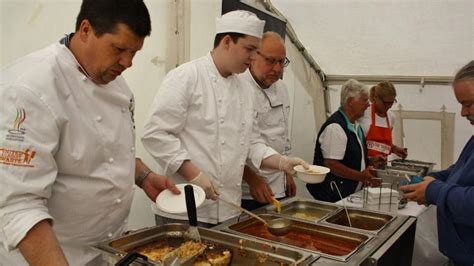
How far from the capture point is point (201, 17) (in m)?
2.42

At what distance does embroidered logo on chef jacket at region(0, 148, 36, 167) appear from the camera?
2.71 feet

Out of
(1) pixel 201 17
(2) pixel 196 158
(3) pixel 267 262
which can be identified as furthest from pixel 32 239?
(1) pixel 201 17

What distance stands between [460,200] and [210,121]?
3.29 feet

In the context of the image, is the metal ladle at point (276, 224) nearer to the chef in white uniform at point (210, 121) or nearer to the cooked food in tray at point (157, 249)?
the chef in white uniform at point (210, 121)

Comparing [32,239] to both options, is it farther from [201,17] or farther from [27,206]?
[201,17]

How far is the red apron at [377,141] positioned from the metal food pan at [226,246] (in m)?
2.38

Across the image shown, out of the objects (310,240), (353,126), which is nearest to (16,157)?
(310,240)

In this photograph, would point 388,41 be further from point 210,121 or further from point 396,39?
point 210,121

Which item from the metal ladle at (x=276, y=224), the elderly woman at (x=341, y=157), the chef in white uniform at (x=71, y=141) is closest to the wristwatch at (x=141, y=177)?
the chef in white uniform at (x=71, y=141)

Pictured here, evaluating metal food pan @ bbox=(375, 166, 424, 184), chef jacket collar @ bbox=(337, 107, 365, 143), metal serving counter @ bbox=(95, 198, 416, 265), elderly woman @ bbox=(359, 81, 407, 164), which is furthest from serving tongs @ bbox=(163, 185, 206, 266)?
elderly woman @ bbox=(359, 81, 407, 164)

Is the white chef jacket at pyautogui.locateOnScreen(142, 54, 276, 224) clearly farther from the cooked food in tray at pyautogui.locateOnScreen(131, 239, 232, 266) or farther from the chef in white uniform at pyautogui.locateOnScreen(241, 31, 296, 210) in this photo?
the cooked food in tray at pyautogui.locateOnScreen(131, 239, 232, 266)

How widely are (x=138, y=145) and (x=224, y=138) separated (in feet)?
2.18

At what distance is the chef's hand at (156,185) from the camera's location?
1270 mm

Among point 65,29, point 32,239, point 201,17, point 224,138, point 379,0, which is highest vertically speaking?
point 379,0
